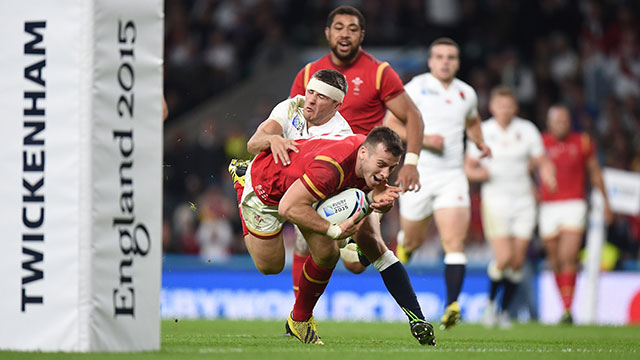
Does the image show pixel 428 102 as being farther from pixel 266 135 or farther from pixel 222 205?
pixel 222 205

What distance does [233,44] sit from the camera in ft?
68.6

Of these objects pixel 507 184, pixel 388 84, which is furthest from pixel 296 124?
pixel 507 184

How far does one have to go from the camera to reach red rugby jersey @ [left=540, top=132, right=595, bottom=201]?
13375mm

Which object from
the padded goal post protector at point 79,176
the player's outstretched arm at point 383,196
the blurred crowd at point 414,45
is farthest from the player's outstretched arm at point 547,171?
the padded goal post protector at point 79,176

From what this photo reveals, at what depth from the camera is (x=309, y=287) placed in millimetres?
7281

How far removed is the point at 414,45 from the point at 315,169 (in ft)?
45.4

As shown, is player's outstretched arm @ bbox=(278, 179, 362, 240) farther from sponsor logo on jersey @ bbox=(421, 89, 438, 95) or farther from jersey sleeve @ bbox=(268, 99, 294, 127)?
sponsor logo on jersey @ bbox=(421, 89, 438, 95)

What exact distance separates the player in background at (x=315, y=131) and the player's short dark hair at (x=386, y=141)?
0.63m

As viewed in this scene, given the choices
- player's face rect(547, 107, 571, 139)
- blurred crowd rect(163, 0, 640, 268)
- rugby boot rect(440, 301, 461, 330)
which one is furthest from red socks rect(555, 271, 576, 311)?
rugby boot rect(440, 301, 461, 330)

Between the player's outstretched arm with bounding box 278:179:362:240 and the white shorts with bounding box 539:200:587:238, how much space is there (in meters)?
7.39

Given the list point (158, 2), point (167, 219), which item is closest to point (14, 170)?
→ point (158, 2)

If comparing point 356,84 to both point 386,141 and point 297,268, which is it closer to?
point 297,268

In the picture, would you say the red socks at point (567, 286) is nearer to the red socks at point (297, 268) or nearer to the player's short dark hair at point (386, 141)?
the red socks at point (297, 268)

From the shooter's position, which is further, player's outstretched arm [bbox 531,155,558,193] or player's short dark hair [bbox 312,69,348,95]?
player's outstretched arm [bbox 531,155,558,193]
